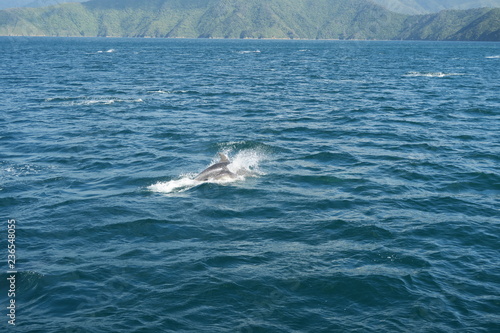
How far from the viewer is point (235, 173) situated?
27266mm

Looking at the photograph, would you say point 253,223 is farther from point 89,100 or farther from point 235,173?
point 89,100

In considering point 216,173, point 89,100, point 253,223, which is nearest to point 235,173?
point 216,173

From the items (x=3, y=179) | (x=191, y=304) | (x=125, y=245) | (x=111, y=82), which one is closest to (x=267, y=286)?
(x=191, y=304)

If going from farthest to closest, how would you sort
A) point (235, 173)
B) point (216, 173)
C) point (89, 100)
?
point (89, 100), point (235, 173), point (216, 173)

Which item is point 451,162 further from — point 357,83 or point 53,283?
point 357,83

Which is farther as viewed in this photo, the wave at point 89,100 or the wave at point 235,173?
the wave at point 89,100

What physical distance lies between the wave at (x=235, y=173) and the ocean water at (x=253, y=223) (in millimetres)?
165

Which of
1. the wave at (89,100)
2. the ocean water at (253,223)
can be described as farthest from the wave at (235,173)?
the wave at (89,100)

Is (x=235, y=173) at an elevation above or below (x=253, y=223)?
above

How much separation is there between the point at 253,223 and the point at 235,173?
6.82 meters

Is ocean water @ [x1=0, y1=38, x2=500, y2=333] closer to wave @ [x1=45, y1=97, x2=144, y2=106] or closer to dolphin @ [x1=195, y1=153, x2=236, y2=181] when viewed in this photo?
dolphin @ [x1=195, y1=153, x2=236, y2=181]

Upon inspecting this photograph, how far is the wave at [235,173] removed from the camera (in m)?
25.3

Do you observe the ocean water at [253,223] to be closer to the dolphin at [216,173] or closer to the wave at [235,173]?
the wave at [235,173]

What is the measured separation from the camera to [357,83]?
74.7m
